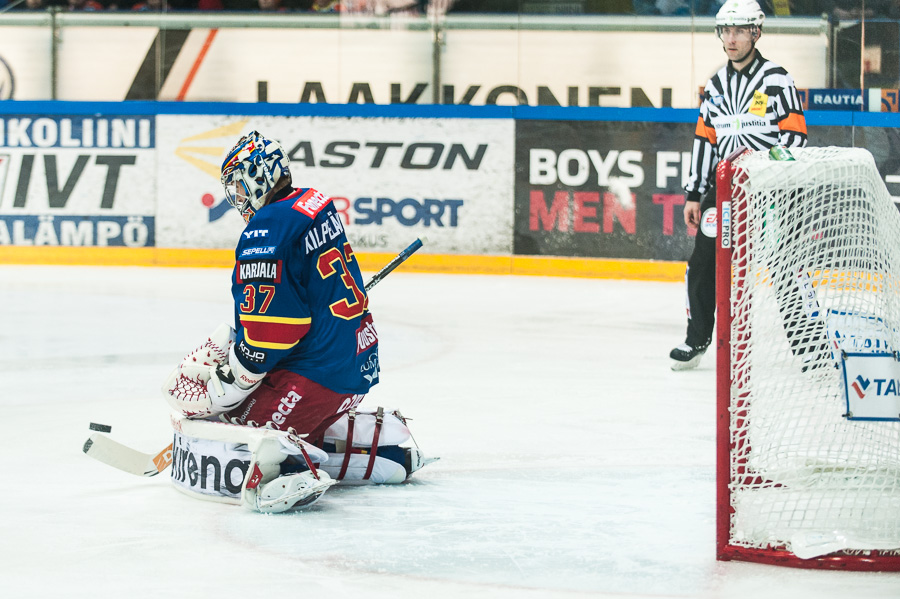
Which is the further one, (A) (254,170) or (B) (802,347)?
(A) (254,170)

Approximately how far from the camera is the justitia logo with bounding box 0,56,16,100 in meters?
9.59

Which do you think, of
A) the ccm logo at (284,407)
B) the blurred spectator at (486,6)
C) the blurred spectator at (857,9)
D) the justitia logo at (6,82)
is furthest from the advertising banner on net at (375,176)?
the ccm logo at (284,407)

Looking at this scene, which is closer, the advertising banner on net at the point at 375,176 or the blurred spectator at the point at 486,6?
the advertising banner on net at the point at 375,176

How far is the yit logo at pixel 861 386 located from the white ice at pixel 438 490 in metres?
0.36

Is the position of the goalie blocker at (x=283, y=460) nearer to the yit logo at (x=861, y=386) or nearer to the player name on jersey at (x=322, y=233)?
the player name on jersey at (x=322, y=233)

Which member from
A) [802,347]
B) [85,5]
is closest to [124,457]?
[802,347]

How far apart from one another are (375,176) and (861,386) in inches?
261

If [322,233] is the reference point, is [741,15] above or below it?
above

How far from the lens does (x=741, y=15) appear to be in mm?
5191

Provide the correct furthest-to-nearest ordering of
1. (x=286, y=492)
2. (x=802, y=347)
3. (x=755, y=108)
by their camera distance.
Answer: (x=755, y=108) < (x=286, y=492) < (x=802, y=347)

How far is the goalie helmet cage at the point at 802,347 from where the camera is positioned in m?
2.71

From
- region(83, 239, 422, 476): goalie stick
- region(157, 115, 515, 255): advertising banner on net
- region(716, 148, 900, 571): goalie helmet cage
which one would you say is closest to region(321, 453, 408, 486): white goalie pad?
region(83, 239, 422, 476): goalie stick

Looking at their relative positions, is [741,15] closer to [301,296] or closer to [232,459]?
[301,296]

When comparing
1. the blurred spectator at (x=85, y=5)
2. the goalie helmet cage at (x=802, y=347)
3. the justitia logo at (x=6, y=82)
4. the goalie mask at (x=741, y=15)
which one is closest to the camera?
the goalie helmet cage at (x=802, y=347)
